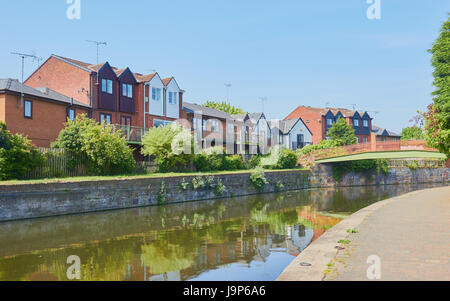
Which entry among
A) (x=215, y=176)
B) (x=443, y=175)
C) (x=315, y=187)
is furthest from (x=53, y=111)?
(x=443, y=175)

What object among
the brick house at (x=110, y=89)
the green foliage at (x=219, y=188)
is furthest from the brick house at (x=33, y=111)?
the green foliage at (x=219, y=188)

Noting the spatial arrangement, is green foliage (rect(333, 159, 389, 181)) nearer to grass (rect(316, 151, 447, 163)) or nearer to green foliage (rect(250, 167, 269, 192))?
grass (rect(316, 151, 447, 163))

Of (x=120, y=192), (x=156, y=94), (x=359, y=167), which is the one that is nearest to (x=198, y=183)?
(x=120, y=192)

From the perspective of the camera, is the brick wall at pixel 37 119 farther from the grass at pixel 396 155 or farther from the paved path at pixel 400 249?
the grass at pixel 396 155

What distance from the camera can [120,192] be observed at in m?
20.1

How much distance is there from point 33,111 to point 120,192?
9888mm

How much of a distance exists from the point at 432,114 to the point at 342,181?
26585 mm

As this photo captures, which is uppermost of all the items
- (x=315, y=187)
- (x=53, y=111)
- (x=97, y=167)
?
(x=53, y=111)

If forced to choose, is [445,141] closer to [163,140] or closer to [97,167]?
[163,140]

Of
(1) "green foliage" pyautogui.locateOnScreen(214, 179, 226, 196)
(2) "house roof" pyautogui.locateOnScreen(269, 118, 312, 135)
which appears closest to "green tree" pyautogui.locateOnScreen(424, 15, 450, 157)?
(1) "green foliage" pyautogui.locateOnScreen(214, 179, 226, 196)

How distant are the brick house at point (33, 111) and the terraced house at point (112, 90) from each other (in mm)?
2063

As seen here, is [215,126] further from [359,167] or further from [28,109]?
[28,109]

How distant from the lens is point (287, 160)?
3841cm

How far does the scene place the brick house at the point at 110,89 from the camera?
95.7ft
